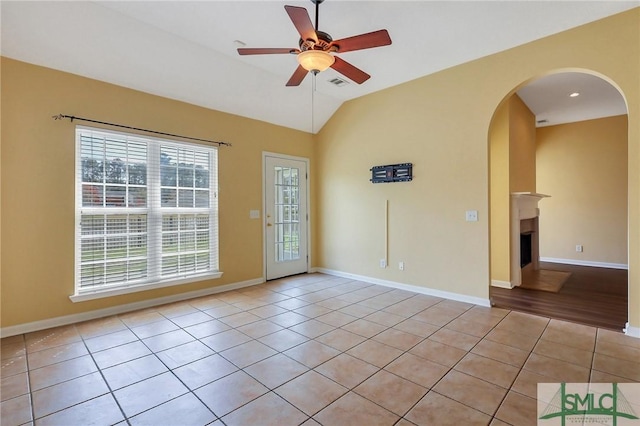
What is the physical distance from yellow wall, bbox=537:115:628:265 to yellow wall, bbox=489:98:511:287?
323 centimetres

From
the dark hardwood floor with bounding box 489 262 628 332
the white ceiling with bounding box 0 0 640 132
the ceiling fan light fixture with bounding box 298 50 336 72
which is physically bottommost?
the dark hardwood floor with bounding box 489 262 628 332

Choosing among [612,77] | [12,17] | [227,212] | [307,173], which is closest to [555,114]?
[612,77]

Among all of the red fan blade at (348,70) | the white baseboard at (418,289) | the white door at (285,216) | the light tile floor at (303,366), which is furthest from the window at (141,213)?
the red fan blade at (348,70)

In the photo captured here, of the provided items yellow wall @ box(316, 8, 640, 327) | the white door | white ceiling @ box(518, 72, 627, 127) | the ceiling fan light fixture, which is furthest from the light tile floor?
white ceiling @ box(518, 72, 627, 127)

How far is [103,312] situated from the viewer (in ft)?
11.6

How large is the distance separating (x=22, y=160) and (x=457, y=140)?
4900 millimetres

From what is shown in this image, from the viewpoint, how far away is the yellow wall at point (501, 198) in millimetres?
4641

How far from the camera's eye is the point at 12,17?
2.67 meters

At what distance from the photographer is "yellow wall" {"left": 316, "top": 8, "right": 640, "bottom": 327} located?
2.94m

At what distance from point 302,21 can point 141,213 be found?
3047mm

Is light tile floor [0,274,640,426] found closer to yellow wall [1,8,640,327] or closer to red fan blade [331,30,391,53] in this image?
yellow wall [1,8,640,327]

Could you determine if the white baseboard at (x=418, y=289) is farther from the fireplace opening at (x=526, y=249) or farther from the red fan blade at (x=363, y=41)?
the red fan blade at (x=363, y=41)

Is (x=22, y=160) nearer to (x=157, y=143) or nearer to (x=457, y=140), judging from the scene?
(x=157, y=143)

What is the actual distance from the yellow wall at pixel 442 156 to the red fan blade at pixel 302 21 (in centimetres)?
251
